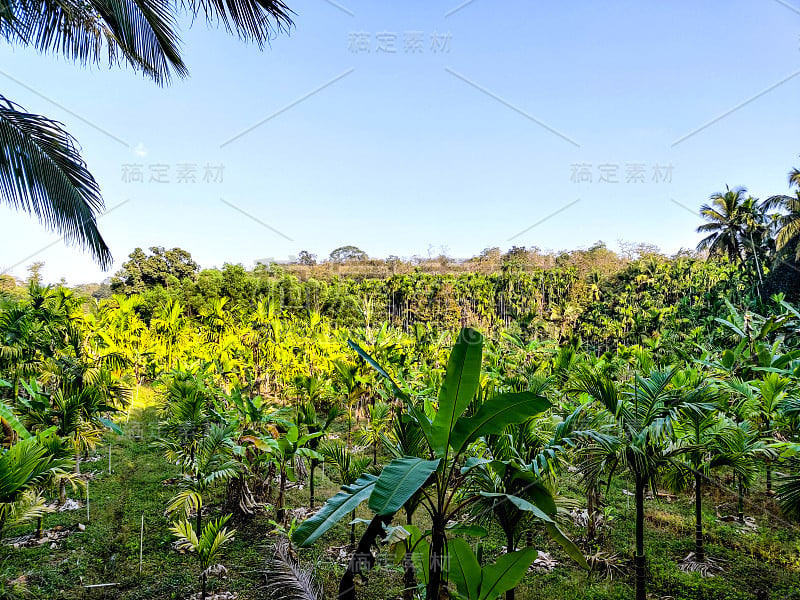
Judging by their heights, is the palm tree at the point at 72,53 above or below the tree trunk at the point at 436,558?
above

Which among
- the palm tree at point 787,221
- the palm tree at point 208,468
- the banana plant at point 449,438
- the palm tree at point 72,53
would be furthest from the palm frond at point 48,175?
the palm tree at point 787,221

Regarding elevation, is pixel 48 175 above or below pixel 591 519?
above

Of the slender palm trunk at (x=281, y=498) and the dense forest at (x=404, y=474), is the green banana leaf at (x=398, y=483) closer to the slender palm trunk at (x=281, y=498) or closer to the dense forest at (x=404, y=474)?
the dense forest at (x=404, y=474)

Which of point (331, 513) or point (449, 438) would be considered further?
point (449, 438)

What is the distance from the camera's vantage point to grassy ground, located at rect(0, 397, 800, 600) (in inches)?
136

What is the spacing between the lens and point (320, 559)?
155 inches

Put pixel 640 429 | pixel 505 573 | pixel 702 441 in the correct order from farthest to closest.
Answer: pixel 702 441 → pixel 640 429 → pixel 505 573

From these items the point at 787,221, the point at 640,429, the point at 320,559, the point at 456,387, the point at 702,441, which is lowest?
the point at 320,559

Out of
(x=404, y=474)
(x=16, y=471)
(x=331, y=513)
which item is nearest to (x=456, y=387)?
(x=404, y=474)

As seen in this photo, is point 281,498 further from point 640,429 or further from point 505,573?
point 640,429

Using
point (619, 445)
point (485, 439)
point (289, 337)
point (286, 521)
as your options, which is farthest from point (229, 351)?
point (619, 445)

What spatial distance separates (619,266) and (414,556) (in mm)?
29682

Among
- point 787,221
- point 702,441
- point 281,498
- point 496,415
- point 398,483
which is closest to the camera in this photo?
point 398,483

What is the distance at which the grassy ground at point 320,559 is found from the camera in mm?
3449
